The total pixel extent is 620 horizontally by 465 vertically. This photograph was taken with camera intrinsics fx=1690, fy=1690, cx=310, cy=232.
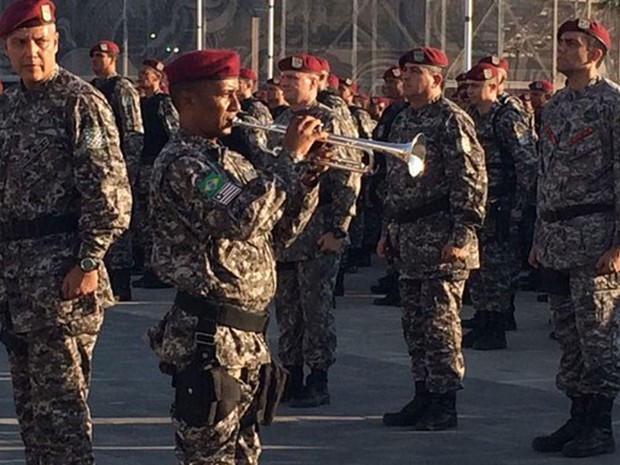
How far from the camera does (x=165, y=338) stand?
6.14 m

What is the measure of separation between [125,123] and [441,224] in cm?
604

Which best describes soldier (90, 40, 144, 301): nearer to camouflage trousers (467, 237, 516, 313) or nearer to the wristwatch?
camouflage trousers (467, 237, 516, 313)

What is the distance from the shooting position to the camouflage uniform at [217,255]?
584 cm

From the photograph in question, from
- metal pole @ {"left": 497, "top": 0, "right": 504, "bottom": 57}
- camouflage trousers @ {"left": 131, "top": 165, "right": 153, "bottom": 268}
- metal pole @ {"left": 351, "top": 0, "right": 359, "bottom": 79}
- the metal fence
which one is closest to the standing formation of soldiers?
camouflage trousers @ {"left": 131, "top": 165, "right": 153, "bottom": 268}

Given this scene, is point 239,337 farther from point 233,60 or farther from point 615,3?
point 615,3

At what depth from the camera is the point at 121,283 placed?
15.4 m

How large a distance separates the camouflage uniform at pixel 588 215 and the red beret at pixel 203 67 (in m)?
2.80

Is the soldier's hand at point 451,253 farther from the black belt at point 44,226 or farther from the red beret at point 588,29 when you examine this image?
the black belt at point 44,226

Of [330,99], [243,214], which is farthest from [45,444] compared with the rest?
[330,99]

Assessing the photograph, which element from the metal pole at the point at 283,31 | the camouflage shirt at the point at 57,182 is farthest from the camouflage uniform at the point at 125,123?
the metal pole at the point at 283,31

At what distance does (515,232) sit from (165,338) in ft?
28.1

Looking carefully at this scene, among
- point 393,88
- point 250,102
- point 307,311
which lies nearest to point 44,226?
point 307,311

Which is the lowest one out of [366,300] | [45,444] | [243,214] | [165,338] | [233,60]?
[366,300]

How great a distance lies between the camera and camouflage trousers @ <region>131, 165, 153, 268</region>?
15289mm
